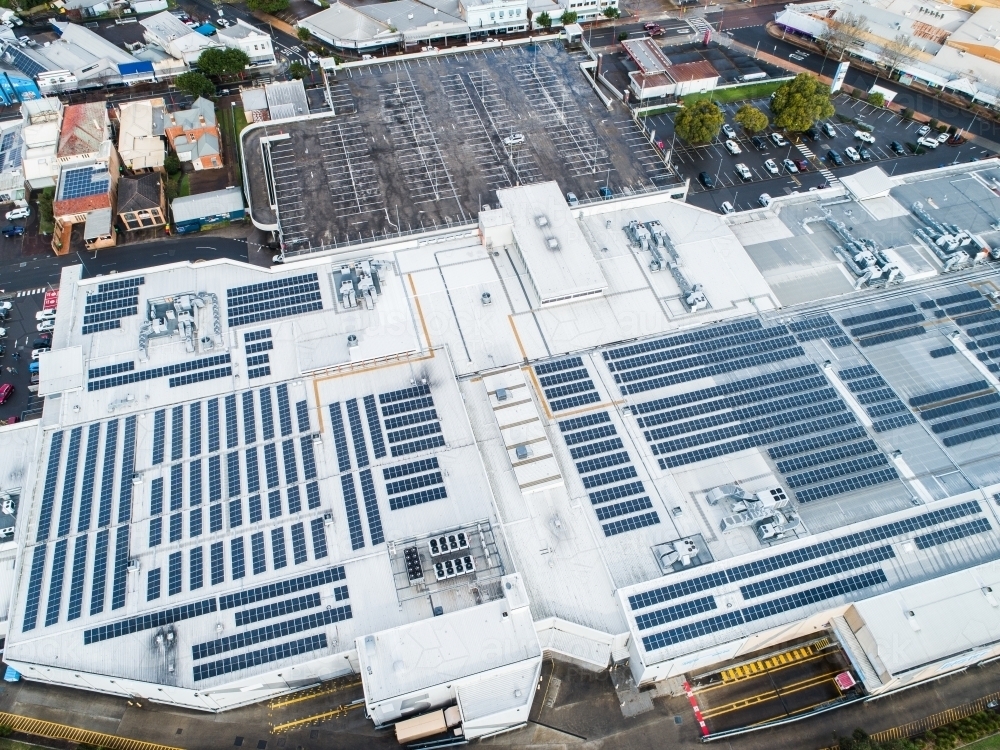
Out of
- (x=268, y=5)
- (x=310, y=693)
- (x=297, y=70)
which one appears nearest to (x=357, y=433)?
(x=310, y=693)

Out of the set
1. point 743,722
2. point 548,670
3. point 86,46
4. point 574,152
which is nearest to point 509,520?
point 548,670

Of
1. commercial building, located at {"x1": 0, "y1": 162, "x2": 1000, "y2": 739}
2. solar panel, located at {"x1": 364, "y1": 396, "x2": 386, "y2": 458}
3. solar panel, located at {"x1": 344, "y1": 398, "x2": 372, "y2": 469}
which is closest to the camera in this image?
commercial building, located at {"x1": 0, "y1": 162, "x2": 1000, "y2": 739}

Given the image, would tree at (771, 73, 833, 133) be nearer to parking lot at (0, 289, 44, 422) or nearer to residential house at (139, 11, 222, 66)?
residential house at (139, 11, 222, 66)

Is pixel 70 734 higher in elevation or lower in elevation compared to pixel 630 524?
lower

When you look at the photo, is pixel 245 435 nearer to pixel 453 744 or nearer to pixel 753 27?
pixel 453 744

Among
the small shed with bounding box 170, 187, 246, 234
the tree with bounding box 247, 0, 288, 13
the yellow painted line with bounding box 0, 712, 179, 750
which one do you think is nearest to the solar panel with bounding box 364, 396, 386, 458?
the yellow painted line with bounding box 0, 712, 179, 750

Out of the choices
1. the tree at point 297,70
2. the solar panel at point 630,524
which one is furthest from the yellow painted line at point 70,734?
the tree at point 297,70

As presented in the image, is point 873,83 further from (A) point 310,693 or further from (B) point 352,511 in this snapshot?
(A) point 310,693
